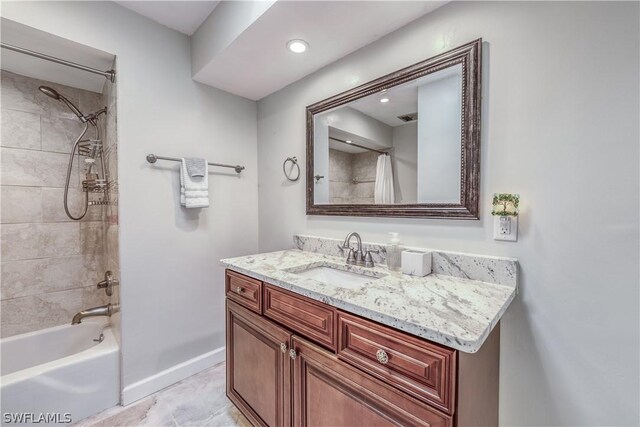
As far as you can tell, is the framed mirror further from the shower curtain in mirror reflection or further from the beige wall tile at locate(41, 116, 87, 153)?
the beige wall tile at locate(41, 116, 87, 153)

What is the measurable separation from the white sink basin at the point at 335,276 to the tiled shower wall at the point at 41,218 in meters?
1.89

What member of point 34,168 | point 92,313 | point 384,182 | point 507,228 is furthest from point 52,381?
point 507,228

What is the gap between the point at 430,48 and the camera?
4.11 ft

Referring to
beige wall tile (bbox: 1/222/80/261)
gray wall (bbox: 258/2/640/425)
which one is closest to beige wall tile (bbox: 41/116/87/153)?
beige wall tile (bbox: 1/222/80/261)

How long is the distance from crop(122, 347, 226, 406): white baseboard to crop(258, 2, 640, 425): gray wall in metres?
1.89

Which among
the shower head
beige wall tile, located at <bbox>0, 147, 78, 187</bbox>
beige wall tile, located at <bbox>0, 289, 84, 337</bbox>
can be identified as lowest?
beige wall tile, located at <bbox>0, 289, 84, 337</bbox>

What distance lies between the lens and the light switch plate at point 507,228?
1.04 metres

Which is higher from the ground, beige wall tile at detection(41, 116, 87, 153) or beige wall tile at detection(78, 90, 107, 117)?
beige wall tile at detection(78, 90, 107, 117)

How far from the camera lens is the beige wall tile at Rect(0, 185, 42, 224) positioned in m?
1.85

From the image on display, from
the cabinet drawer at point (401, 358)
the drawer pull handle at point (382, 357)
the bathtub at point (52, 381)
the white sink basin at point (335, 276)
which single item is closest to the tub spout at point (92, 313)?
the bathtub at point (52, 381)

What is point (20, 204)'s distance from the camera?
1909 millimetres

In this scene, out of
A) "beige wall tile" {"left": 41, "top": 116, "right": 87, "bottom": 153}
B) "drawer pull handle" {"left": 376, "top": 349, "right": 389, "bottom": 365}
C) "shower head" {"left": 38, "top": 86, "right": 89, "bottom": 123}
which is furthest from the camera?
"beige wall tile" {"left": 41, "top": 116, "right": 87, "bottom": 153}

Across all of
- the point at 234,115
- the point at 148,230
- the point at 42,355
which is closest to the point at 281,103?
the point at 234,115

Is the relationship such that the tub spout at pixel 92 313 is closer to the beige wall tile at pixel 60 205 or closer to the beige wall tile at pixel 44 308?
the beige wall tile at pixel 44 308
